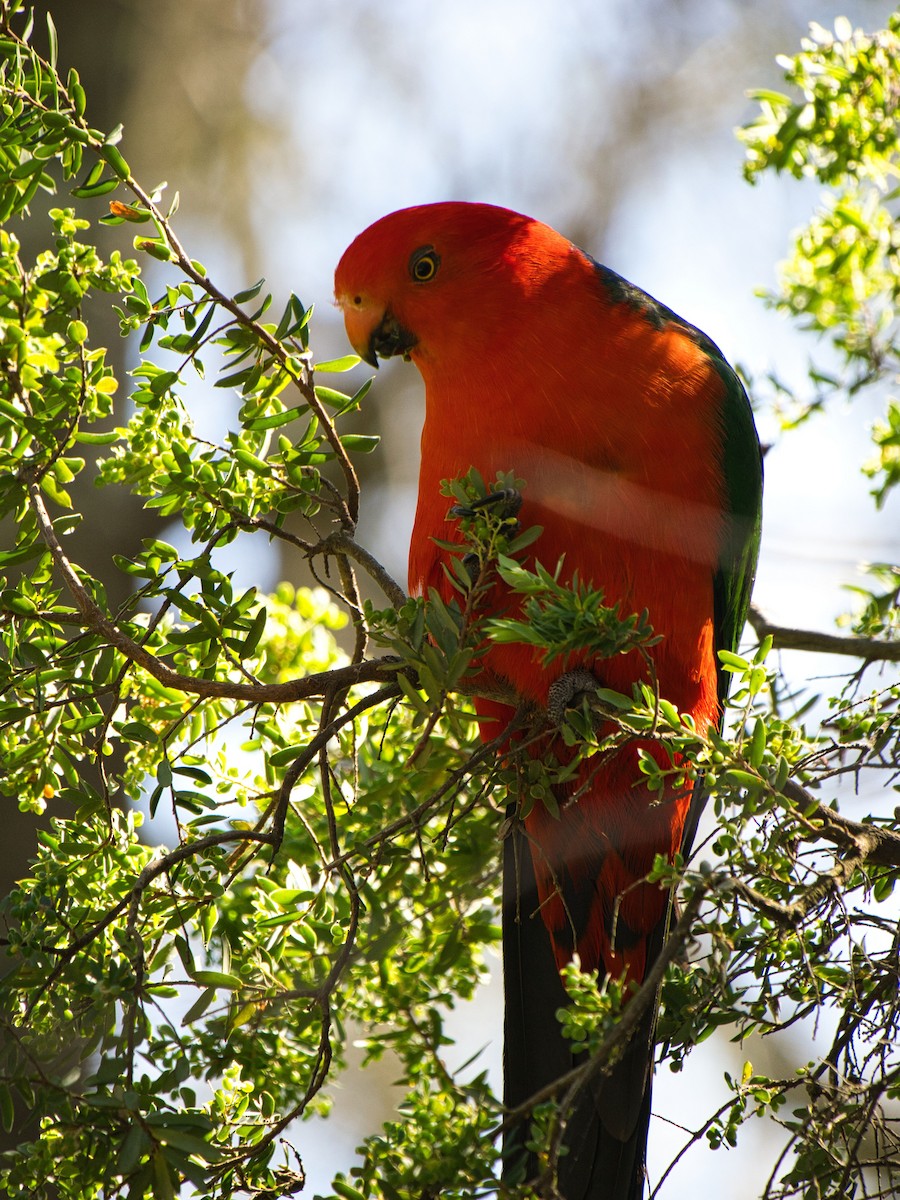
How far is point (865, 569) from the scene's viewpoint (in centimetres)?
190

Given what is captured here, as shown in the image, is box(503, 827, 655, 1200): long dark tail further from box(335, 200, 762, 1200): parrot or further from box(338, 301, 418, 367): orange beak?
box(338, 301, 418, 367): orange beak

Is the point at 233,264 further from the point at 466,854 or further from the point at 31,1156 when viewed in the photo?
the point at 31,1156

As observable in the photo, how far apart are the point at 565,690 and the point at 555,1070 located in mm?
759

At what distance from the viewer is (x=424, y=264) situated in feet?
7.25

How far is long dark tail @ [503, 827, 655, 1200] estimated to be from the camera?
194 centimetres

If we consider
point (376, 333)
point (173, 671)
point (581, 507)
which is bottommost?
point (173, 671)

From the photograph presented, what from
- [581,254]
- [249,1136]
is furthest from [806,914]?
[581,254]

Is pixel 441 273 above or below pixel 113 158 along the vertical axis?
above

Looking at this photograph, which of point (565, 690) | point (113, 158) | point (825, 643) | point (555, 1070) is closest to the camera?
point (113, 158)

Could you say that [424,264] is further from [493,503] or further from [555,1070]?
[555,1070]

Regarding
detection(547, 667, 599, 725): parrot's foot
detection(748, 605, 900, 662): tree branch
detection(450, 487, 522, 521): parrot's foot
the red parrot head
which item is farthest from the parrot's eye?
detection(748, 605, 900, 662): tree branch

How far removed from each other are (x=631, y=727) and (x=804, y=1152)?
60 centimetres

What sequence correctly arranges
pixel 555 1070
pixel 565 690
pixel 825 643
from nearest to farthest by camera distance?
pixel 565 690, pixel 555 1070, pixel 825 643

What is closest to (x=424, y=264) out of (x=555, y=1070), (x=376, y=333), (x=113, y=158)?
(x=376, y=333)
